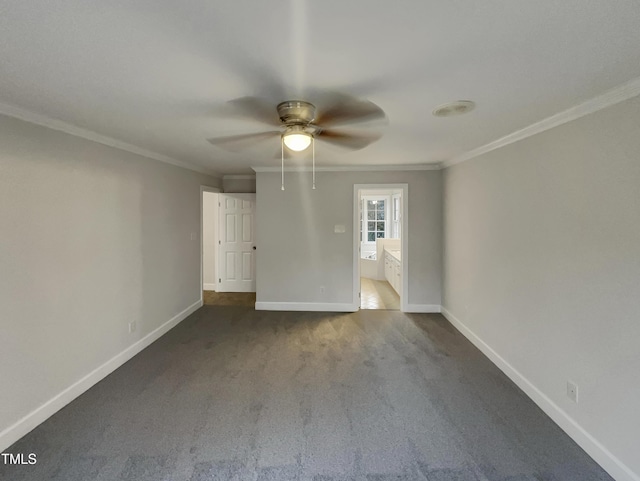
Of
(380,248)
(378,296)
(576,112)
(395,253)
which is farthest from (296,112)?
(380,248)

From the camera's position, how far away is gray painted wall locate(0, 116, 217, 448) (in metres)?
2.08

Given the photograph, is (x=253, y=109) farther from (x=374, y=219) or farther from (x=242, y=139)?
(x=374, y=219)

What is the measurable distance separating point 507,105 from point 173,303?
14.2 feet

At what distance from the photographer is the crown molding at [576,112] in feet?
5.53

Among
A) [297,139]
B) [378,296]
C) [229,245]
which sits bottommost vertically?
[378,296]

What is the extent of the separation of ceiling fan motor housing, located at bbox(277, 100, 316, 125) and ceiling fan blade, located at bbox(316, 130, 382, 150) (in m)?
0.36

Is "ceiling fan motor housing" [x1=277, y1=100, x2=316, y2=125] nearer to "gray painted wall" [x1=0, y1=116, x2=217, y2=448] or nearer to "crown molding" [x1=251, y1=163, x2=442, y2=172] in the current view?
"gray painted wall" [x1=0, y1=116, x2=217, y2=448]

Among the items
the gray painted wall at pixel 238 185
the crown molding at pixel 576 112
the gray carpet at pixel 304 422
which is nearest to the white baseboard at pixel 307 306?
the gray carpet at pixel 304 422

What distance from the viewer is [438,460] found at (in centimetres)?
191

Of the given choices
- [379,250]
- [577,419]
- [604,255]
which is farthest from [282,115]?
[379,250]

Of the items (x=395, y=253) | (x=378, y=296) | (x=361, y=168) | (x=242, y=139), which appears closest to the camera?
(x=242, y=139)

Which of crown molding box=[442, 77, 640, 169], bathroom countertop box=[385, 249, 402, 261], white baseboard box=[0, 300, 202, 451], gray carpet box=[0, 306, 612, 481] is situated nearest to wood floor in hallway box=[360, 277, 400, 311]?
bathroom countertop box=[385, 249, 402, 261]

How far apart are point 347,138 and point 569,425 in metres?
2.65

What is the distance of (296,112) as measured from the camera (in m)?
1.90
